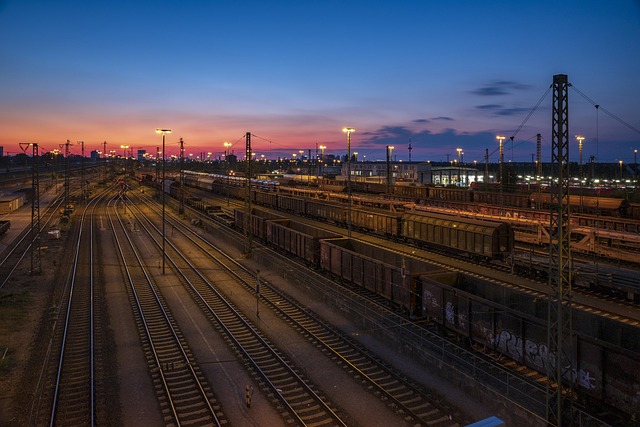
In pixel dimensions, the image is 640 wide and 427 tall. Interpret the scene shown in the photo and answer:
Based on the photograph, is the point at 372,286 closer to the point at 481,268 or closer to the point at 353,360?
the point at 353,360

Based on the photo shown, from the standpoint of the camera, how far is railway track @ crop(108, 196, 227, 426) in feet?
44.3

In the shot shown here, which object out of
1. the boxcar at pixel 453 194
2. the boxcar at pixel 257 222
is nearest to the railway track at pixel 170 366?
the boxcar at pixel 257 222

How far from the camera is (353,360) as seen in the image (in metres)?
17.0

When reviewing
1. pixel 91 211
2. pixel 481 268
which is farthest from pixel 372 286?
pixel 91 211

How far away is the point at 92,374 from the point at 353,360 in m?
9.39

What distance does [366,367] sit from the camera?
16.4 meters

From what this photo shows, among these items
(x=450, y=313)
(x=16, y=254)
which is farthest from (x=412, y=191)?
(x=450, y=313)

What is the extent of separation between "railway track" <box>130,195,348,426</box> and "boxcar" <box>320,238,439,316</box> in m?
6.30

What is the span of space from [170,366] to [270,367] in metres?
3.71

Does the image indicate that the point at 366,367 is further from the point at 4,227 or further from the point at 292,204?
the point at 4,227

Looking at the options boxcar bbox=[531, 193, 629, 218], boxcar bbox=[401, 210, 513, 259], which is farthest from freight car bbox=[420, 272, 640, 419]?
boxcar bbox=[531, 193, 629, 218]

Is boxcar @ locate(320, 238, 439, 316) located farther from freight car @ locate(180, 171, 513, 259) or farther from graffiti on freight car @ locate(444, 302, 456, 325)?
freight car @ locate(180, 171, 513, 259)

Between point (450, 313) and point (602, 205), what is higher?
point (602, 205)

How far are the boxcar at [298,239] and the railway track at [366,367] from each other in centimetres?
438
